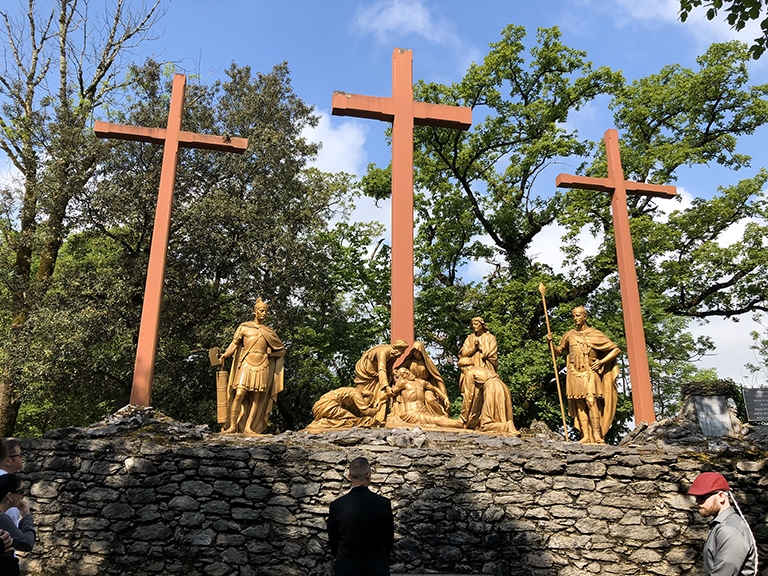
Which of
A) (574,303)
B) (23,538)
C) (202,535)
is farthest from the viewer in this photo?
(574,303)

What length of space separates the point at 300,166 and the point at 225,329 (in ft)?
20.5

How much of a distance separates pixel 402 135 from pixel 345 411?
442 centimetres

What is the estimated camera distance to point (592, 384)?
27.6 feet

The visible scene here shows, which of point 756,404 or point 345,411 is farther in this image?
point 756,404

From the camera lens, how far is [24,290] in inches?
564

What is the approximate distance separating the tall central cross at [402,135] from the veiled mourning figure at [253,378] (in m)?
1.74

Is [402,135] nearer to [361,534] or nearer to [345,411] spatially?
[345,411]

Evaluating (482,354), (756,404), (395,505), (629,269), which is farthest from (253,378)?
(756,404)

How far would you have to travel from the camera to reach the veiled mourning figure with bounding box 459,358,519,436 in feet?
25.1

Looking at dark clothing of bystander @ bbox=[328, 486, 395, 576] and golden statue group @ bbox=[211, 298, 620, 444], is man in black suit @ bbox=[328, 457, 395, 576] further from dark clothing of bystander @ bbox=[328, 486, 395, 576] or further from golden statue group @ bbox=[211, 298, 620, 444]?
golden statue group @ bbox=[211, 298, 620, 444]

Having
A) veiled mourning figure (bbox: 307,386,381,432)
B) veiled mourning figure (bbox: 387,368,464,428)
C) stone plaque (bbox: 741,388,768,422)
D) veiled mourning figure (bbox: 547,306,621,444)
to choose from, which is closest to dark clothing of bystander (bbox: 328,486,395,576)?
veiled mourning figure (bbox: 387,368,464,428)

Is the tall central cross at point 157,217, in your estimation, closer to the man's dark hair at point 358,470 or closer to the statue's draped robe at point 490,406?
the statue's draped robe at point 490,406

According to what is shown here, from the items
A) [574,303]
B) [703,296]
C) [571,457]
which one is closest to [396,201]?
[571,457]

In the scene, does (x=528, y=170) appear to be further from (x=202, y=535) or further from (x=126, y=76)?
(x=202, y=535)
